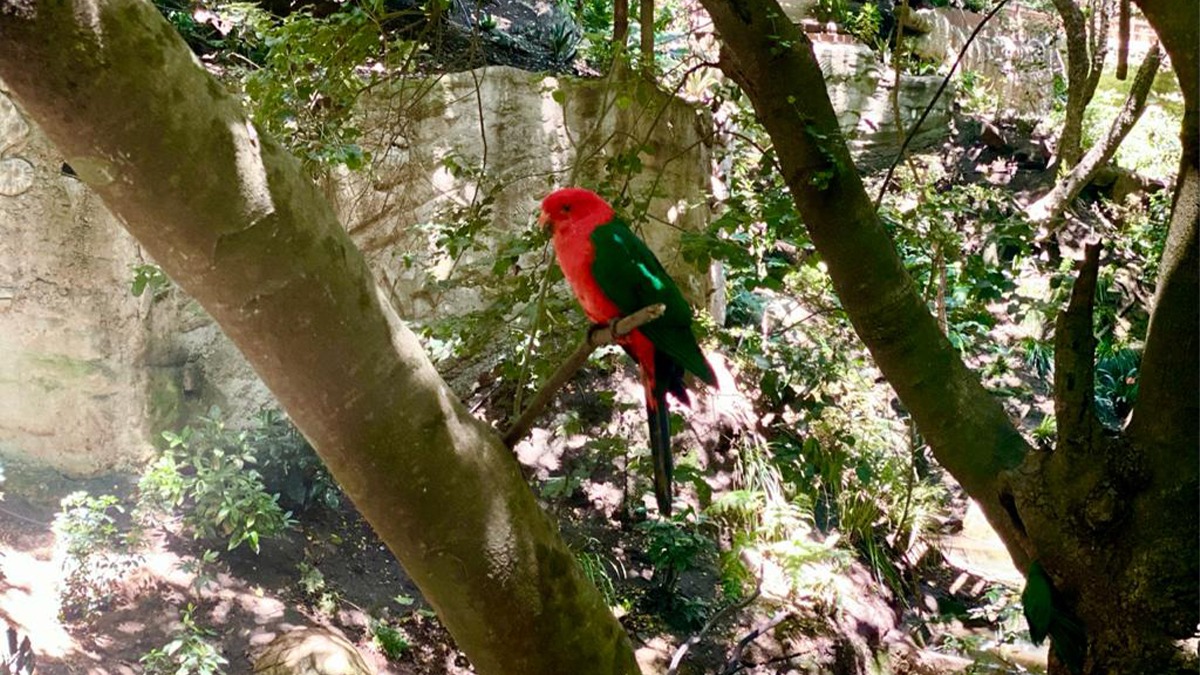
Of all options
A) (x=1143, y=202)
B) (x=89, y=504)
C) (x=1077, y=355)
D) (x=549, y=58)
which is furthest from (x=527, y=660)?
(x=1143, y=202)

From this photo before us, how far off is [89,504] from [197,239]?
126 inches

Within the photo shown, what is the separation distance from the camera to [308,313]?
1.19 m

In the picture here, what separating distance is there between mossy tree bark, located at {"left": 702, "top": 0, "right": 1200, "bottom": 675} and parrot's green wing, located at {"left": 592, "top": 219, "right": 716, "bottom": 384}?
15.7 inches

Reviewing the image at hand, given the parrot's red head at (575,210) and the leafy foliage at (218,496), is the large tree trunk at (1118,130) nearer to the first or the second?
the parrot's red head at (575,210)

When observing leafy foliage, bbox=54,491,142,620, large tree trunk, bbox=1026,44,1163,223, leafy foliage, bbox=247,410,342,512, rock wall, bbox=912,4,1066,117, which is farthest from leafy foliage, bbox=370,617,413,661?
rock wall, bbox=912,4,1066,117

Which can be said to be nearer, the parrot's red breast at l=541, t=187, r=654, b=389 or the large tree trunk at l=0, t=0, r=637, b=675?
the large tree trunk at l=0, t=0, r=637, b=675

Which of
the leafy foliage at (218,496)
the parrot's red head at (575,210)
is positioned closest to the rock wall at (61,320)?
the leafy foliage at (218,496)

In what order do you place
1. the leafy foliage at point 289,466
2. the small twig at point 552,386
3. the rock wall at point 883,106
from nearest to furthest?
the small twig at point 552,386
the leafy foliage at point 289,466
the rock wall at point 883,106

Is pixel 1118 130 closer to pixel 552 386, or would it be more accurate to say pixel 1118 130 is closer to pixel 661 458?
pixel 661 458

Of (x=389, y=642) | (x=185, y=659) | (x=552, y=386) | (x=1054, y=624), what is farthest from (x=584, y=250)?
(x=389, y=642)

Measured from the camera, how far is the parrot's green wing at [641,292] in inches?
84.7

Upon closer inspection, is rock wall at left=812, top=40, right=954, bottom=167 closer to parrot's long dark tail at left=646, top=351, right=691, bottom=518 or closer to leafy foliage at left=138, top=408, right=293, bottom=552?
leafy foliage at left=138, top=408, right=293, bottom=552

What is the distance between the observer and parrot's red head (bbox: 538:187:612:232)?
227cm

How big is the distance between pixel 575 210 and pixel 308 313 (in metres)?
1.20
